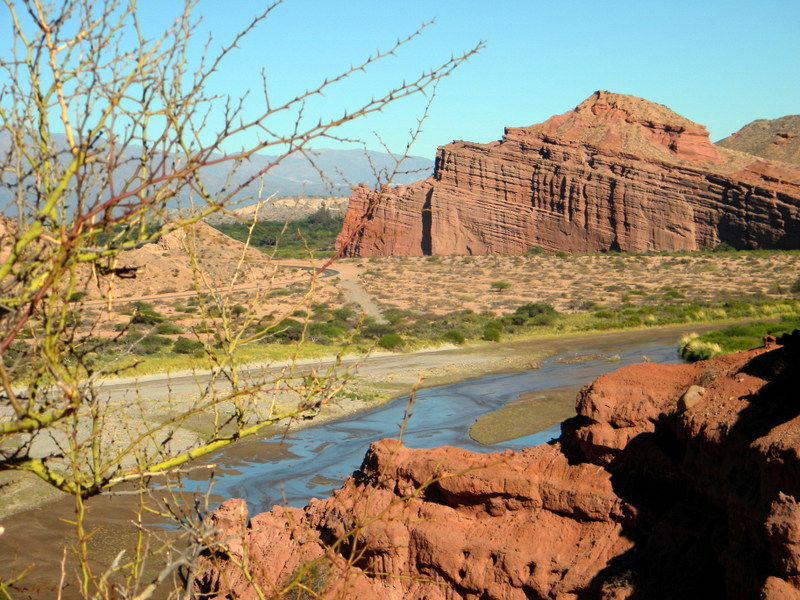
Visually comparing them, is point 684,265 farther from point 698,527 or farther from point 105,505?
point 698,527

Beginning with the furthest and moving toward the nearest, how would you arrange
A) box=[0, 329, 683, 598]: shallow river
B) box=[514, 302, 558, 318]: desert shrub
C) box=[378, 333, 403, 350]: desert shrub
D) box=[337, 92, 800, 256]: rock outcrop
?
box=[337, 92, 800, 256]: rock outcrop
box=[514, 302, 558, 318]: desert shrub
box=[378, 333, 403, 350]: desert shrub
box=[0, 329, 683, 598]: shallow river

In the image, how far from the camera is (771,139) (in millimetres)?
91688

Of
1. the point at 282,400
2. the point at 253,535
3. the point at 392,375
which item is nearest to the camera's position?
the point at 253,535

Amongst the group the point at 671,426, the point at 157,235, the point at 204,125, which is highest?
the point at 204,125

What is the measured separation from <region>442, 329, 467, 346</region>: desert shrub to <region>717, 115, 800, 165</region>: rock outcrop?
58841 millimetres

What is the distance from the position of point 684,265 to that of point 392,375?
38.9m

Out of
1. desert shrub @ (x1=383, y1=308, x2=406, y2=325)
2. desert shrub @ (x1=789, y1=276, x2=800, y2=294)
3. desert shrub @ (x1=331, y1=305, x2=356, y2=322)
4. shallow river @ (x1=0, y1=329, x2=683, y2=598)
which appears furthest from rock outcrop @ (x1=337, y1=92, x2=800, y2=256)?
shallow river @ (x1=0, y1=329, x2=683, y2=598)

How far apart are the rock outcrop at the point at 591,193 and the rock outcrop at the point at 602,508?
60580 mm

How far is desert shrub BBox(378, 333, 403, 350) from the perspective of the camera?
36.1 meters

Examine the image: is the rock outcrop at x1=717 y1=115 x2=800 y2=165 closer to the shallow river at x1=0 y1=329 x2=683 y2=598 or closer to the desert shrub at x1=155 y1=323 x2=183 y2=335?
the shallow river at x1=0 y1=329 x2=683 y2=598

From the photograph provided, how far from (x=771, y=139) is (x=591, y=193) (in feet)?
102

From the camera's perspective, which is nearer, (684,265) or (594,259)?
(684,265)

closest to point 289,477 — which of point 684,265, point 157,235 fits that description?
point 157,235

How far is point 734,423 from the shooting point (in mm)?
6980
